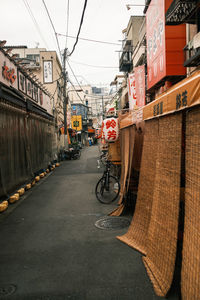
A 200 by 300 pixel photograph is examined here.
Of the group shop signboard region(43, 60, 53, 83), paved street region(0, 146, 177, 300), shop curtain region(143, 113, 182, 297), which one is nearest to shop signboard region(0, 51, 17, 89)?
paved street region(0, 146, 177, 300)

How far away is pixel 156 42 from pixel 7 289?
1136cm

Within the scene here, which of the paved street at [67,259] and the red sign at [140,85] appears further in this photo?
the red sign at [140,85]

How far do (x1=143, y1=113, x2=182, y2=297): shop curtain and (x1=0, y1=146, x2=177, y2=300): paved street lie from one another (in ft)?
0.95

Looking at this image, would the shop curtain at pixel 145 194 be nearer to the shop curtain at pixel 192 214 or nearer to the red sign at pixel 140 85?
the shop curtain at pixel 192 214

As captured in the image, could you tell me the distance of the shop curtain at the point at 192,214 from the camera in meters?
2.89

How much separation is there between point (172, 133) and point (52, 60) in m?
29.7

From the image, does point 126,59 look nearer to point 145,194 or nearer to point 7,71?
point 7,71

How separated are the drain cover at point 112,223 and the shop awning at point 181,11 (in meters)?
6.99

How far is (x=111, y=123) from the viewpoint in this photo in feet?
39.0

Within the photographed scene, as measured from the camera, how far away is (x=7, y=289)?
394 cm

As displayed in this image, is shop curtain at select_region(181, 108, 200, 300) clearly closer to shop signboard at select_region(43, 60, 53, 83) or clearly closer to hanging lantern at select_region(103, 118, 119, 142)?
hanging lantern at select_region(103, 118, 119, 142)

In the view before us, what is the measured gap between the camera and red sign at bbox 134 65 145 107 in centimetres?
1297

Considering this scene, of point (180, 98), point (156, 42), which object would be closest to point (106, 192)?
point (156, 42)

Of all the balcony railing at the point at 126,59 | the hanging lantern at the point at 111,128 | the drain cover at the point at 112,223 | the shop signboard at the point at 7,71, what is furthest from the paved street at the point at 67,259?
the balcony railing at the point at 126,59
